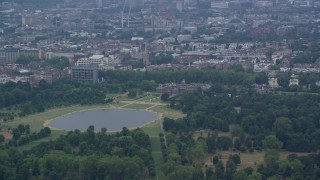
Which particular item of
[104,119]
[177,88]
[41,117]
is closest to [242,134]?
[104,119]

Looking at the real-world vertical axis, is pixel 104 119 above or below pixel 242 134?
below

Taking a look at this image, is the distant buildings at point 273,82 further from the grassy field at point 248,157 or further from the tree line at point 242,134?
the grassy field at point 248,157

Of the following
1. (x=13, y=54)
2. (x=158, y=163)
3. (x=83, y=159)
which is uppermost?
(x=13, y=54)

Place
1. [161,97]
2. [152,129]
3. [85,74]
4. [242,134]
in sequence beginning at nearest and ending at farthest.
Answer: [242,134] < [152,129] < [161,97] < [85,74]

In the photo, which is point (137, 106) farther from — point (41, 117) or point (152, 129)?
point (152, 129)

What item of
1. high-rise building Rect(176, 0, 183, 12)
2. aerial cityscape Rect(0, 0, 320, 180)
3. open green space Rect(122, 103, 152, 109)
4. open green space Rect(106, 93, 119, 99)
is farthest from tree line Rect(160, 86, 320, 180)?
high-rise building Rect(176, 0, 183, 12)

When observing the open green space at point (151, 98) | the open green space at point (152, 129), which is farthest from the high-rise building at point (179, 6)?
the open green space at point (152, 129)

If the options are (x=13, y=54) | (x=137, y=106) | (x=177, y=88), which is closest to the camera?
(x=137, y=106)

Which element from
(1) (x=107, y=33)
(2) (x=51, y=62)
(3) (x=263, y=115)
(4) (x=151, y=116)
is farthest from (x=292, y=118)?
(1) (x=107, y=33)
